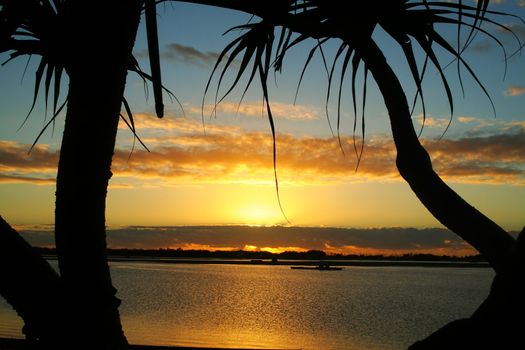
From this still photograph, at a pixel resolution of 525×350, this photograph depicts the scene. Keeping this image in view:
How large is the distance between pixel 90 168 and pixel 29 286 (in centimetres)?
48

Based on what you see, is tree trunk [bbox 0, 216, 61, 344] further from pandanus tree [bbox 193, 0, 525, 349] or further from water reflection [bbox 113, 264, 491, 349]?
water reflection [bbox 113, 264, 491, 349]

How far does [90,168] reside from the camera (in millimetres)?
2201

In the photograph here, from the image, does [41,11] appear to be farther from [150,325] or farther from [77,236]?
[150,325]

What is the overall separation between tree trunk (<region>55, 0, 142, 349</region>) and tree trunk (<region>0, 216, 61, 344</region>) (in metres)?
0.06

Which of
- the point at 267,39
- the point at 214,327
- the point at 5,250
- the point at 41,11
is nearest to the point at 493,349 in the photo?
the point at 5,250

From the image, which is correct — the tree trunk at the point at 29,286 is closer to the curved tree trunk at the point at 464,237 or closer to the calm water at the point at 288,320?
the curved tree trunk at the point at 464,237

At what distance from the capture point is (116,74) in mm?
2297

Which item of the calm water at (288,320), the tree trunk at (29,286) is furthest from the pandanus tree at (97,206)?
the calm water at (288,320)

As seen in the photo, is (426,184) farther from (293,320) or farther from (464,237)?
(293,320)

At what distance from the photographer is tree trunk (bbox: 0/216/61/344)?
2.00 metres

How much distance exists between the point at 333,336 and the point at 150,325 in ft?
25.1

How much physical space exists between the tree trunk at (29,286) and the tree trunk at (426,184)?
148 cm

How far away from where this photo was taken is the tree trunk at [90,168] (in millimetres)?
2125

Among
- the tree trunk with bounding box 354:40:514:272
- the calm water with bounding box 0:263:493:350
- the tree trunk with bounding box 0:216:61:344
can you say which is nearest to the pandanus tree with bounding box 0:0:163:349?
the tree trunk with bounding box 0:216:61:344
